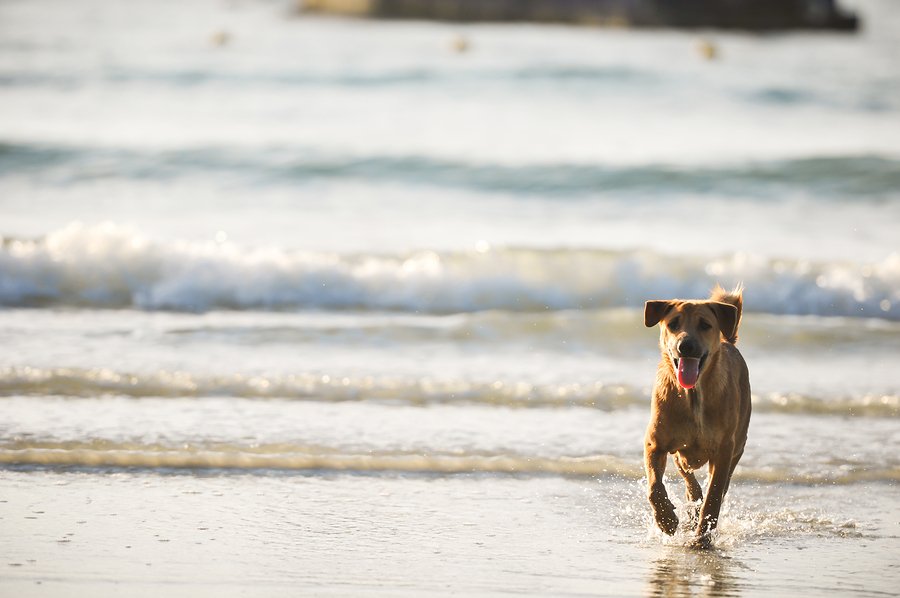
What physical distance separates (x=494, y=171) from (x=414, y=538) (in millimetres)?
9858

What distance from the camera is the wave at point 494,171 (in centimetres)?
1372

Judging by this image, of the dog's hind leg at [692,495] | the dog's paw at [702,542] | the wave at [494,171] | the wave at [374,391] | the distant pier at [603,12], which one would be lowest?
the dog's paw at [702,542]

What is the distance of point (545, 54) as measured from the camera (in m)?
21.8

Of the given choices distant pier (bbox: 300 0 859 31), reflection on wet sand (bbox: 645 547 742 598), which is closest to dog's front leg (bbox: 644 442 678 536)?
reflection on wet sand (bbox: 645 547 742 598)

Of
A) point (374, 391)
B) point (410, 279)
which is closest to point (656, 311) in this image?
point (374, 391)

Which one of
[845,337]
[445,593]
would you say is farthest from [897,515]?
[845,337]

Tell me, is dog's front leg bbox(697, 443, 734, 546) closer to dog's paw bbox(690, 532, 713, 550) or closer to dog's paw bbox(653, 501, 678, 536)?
dog's paw bbox(690, 532, 713, 550)

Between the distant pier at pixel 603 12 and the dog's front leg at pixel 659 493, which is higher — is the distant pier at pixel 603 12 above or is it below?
Answer: above

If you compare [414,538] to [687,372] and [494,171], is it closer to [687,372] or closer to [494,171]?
[687,372]

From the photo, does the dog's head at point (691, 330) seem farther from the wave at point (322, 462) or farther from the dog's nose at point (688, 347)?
the wave at point (322, 462)

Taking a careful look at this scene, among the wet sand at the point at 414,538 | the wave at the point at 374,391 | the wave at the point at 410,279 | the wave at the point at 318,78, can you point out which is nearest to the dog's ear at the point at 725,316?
the wet sand at the point at 414,538

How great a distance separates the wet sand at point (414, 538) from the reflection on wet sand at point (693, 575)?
11mm

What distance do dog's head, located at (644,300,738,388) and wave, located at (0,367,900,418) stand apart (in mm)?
2143

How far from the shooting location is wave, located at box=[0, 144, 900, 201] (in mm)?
13719
